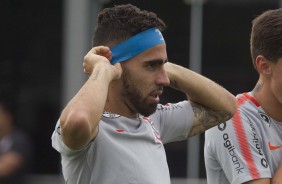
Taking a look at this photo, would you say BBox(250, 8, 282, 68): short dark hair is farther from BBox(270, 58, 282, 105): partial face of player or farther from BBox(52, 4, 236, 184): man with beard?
BBox(52, 4, 236, 184): man with beard

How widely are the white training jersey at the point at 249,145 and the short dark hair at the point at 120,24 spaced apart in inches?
24.4

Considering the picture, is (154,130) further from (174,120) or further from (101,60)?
(101,60)

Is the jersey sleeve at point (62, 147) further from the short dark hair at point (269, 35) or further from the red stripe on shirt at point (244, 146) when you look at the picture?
the short dark hair at point (269, 35)

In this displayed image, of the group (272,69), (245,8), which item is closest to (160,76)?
(272,69)

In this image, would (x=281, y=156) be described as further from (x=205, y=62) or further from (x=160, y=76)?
(x=205, y=62)

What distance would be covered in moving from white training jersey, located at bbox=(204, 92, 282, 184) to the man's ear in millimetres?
152

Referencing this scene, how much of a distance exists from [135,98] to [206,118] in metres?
0.53

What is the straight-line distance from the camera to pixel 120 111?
13.5 feet

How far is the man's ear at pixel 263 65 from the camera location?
4.38 metres

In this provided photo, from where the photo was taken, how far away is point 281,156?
14.4 feet

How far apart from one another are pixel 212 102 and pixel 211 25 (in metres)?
4.52

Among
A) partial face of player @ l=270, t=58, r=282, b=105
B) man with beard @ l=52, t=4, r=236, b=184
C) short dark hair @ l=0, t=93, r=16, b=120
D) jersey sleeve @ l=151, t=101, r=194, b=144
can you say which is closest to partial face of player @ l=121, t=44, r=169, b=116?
man with beard @ l=52, t=4, r=236, b=184

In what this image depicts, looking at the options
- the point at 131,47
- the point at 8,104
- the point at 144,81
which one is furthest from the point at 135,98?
the point at 8,104

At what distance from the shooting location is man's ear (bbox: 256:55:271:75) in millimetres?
4383
